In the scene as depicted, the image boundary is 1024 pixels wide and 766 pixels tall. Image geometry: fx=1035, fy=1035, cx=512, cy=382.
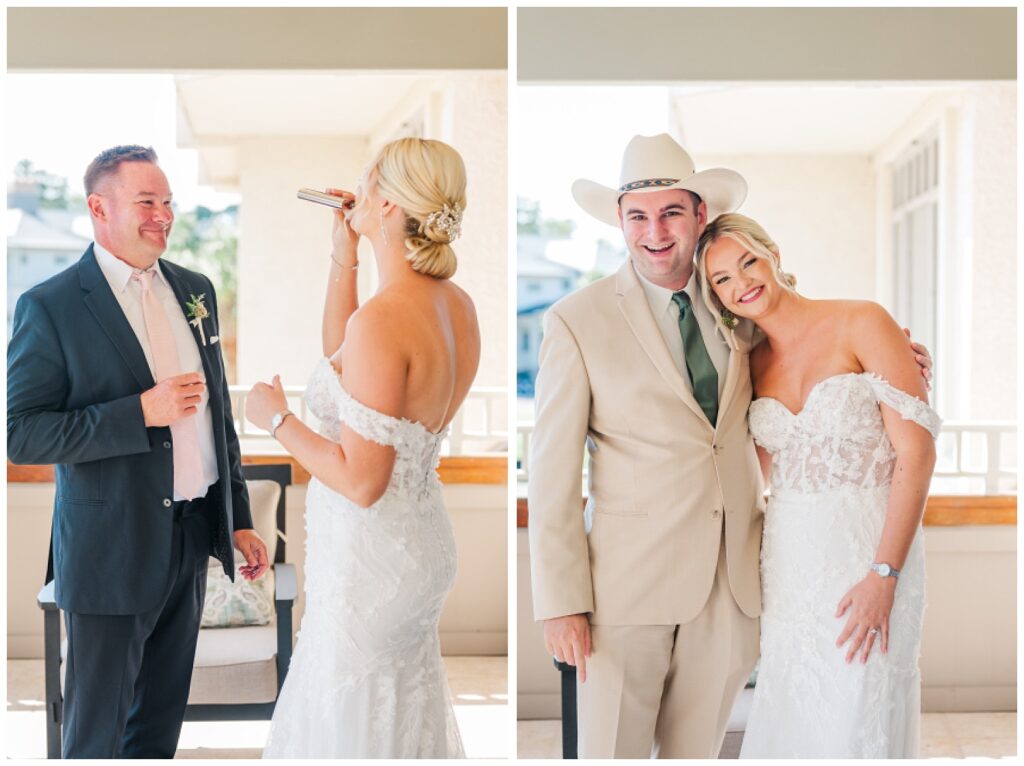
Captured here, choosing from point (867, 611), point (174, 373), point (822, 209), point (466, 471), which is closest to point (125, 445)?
point (174, 373)

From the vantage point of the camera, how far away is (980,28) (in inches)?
129

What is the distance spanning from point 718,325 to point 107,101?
5.33 metres

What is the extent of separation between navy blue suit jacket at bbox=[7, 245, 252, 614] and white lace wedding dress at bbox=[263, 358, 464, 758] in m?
0.38

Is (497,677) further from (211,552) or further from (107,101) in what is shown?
(107,101)

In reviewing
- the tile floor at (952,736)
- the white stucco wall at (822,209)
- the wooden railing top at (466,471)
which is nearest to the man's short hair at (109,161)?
the wooden railing top at (466,471)

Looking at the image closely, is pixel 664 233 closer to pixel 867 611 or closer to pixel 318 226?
pixel 867 611

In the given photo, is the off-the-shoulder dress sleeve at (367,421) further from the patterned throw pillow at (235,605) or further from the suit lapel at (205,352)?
the patterned throw pillow at (235,605)

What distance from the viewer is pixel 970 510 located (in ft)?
12.1

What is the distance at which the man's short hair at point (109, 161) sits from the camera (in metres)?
→ 2.37

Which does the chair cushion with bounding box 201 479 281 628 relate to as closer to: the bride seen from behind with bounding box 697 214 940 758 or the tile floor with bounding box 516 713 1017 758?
the tile floor with bounding box 516 713 1017 758

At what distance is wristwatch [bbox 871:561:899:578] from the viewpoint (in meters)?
2.28

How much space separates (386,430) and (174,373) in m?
0.59

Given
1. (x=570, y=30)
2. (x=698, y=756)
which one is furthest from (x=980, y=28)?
(x=698, y=756)

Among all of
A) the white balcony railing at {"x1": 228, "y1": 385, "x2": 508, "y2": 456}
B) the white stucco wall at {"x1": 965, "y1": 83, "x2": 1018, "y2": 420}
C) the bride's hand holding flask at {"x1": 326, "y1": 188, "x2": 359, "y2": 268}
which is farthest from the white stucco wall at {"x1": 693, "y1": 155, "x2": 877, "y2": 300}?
the bride's hand holding flask at {"x1": 326, "y1": 188, "x2": 359, "y2": 268}
